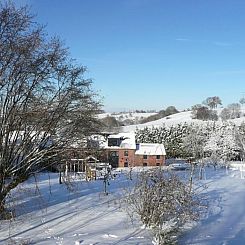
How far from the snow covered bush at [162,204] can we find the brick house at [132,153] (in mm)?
35529

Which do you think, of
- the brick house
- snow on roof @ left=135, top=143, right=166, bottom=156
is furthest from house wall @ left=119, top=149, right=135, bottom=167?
snow on roof @ left=135, top=143, right=166, bottom=156

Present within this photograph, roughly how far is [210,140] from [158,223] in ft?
123

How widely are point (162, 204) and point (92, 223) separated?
257 cm

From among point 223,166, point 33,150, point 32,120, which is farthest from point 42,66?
point 223,166

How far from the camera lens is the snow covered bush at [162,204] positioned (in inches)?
436

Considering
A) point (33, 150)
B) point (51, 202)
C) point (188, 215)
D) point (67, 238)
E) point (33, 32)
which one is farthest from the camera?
point (51, 202)

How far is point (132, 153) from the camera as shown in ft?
160

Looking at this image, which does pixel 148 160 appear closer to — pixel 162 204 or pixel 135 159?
pixel 135 159

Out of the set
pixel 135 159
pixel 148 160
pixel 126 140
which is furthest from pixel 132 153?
pixel 148 160

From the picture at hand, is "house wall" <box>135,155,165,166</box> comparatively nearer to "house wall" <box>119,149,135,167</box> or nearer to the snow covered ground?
"house wall" <box>119,149,135,167</box>

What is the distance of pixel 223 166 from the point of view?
4116 centimetres

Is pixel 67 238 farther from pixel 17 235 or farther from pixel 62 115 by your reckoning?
pixel 62 115

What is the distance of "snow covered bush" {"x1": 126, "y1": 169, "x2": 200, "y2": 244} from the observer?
36.4 feet

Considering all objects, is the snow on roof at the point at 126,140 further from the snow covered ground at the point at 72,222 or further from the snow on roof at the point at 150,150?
the snow covered ground at the point at 72,222
